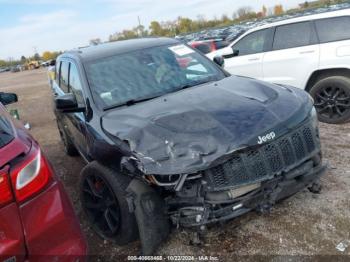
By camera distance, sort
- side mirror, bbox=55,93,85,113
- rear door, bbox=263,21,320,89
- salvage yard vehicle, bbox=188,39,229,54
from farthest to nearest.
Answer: salvage yard vehicle, bbox=188,39,229,54 → rear door, bbox=263,21,320,89 → side mirror, bbox=55,93,85,113

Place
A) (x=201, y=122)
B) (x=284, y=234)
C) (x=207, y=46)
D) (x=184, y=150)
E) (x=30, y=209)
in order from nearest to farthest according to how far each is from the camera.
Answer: (x=30, y=209) < (x=184, y=150) < (x=201, y=122) < (x=284, y=234) < (x=207, y=46)

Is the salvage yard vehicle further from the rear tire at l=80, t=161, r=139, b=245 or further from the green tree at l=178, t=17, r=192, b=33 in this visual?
the green tree at l=178, t=17, r=192, b=33

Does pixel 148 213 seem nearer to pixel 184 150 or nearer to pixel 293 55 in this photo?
pixel 184 150

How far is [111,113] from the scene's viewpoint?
3.45m

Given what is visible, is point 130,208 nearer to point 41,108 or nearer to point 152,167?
point 152,167

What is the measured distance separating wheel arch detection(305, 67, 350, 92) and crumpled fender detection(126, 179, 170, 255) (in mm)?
4143

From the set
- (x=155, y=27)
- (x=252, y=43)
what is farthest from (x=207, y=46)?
(x=155, y=27)

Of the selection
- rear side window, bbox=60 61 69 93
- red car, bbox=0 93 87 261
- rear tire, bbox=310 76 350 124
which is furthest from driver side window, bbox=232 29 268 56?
red car, bbox=0 93 87 261

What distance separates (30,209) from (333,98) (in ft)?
16.6

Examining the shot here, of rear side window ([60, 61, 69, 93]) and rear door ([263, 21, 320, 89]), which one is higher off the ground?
rear side window ([60, 61, 69, 93])

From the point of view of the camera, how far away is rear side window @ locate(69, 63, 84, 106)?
12.9ft

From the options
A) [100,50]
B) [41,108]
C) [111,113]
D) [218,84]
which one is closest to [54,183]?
[111,113]

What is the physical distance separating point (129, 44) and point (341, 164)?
2859 millimetres

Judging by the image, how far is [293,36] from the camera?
638cm
